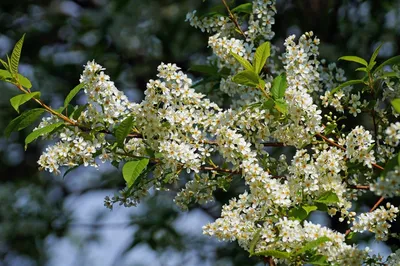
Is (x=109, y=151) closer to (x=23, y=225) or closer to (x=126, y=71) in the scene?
(x=126, y=71)

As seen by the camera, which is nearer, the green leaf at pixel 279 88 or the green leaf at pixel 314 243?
the green leaf at pixel 314 243

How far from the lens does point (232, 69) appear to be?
8.71ft

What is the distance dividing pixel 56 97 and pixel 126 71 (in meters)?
0.52

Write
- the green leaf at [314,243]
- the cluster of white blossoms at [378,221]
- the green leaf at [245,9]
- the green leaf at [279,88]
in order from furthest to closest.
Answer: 1. the green leaf at [245,9]
2. the green leaf at [279,88]
3. the cluster of white blossoms at [378,221]
4. the green leaf at [314,243]

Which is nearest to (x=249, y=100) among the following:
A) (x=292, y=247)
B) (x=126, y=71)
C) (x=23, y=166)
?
(x=292, y=247)

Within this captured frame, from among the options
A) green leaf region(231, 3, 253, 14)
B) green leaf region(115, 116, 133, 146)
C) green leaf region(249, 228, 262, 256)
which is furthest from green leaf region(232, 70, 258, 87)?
green leaf region(231, 3, 253, 14)

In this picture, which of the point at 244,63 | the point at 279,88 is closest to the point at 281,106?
the point at 279,88

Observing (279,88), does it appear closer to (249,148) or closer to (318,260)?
(249,148)

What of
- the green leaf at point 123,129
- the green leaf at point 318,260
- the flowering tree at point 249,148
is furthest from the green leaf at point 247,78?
the green leaf at point 318,260

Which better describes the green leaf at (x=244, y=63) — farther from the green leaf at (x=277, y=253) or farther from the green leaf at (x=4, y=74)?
the green leaf at (x=4, y=74)

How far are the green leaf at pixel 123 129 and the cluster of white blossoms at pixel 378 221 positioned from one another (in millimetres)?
683

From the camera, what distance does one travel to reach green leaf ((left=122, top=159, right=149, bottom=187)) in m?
2.10

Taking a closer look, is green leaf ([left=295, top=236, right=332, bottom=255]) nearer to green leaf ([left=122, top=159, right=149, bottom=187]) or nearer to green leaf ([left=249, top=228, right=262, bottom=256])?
green leaf ([left=249, top=228, right=262, bottom=256])

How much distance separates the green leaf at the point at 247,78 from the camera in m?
2.17
